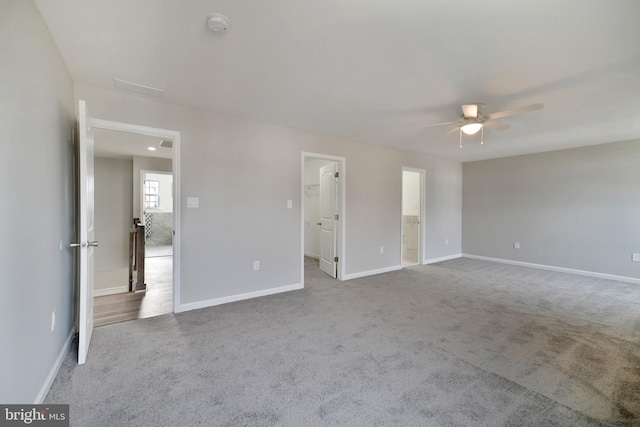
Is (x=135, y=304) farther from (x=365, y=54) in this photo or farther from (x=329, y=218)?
(x=365, y=54)

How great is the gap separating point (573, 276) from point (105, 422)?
6779 millimetres

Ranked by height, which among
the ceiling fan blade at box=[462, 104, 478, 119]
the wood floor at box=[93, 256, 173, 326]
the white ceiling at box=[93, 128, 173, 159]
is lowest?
the wood floor at box=[93, 256, 173, 326]

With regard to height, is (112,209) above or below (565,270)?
above

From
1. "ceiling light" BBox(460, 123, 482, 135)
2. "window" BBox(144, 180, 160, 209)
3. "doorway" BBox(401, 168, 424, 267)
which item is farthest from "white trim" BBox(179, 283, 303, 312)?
"window" BBox(144, 180, 160, 209)

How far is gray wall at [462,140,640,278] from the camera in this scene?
4602 millimetres

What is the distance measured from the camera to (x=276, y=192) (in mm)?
3834

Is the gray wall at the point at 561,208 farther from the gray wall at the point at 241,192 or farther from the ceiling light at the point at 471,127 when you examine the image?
the ceiling light at the point at 471,127

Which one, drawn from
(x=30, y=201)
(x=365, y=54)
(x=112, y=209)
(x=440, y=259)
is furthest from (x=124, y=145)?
(x=440, y=259)

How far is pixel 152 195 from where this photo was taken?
923 cm

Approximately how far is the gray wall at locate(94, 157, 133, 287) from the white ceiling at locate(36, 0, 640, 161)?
395 cm

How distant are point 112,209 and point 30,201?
16.5 feet

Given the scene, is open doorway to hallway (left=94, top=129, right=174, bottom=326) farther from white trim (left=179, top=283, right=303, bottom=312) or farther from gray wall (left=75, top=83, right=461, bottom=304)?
gray wall (left=75, top=83, right=461, bottom=304)

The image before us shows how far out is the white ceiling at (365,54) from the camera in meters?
1.59

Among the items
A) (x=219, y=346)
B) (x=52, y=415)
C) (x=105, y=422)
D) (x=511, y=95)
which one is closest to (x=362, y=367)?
(x=219, y=346)
